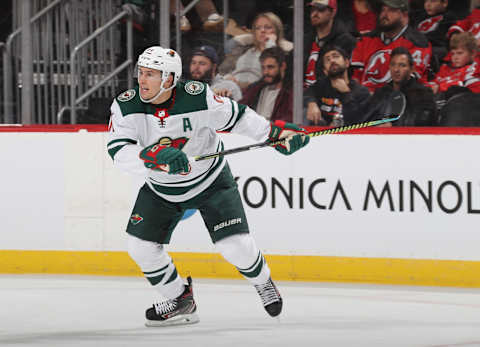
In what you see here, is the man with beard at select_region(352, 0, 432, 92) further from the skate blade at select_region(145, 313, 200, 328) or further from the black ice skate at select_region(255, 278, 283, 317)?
the skate blade at select_region(145, 313, 200, 328)

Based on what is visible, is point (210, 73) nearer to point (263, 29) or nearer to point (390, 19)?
point (263, 29)

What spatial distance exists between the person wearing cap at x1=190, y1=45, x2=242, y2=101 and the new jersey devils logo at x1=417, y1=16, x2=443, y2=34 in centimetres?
120

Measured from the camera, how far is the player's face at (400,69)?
18.8 ft

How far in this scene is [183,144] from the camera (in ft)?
12.6

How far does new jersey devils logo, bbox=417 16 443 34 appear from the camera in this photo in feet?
19.1

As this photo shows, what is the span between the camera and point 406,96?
5.66m

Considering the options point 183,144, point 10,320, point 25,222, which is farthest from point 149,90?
point 25,222

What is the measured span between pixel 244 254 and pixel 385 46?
239 centimetres

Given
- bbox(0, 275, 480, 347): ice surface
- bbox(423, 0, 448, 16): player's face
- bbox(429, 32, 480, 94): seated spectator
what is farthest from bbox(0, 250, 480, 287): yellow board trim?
bbox(423, 0, 448, 16): player's face

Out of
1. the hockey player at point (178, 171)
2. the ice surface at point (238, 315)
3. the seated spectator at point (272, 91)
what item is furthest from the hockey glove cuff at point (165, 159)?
the seated spectator at point (272, 91)

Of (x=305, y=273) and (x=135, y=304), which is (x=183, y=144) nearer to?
(x=135, y=304)

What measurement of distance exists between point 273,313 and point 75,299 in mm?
1169

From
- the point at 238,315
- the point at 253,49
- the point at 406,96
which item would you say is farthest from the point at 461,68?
the point at 238,315

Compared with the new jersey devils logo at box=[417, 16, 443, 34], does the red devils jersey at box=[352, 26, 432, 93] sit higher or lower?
lower
